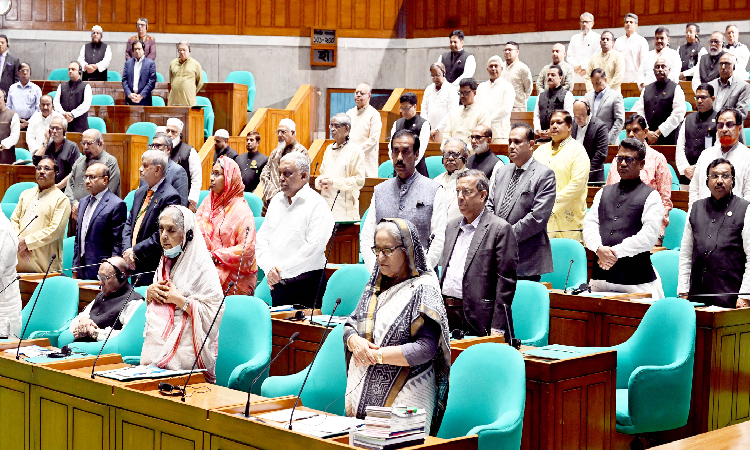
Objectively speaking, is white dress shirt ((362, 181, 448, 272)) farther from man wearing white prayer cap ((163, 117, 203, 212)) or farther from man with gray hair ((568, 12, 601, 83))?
man with gray hair ((568, 12, 601, 83))

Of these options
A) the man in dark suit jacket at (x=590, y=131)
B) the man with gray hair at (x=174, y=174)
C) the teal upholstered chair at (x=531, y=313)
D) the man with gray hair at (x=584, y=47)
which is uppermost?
the man with gray hair at (x=584, y=47)

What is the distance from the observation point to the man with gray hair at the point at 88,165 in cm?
646

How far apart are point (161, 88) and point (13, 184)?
2.29 m

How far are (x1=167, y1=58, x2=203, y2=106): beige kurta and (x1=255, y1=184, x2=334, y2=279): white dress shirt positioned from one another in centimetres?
525

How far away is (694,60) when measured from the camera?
30.3 feet

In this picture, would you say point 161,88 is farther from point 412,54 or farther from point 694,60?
point 694,60

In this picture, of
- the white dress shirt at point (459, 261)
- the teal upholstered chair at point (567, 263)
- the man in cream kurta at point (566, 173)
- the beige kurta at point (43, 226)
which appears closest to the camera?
the white dress shirt at point (459, 261)

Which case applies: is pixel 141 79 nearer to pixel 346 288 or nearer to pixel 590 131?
pixel 590 131

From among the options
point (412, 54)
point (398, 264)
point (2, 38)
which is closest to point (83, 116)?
point (2, 38)

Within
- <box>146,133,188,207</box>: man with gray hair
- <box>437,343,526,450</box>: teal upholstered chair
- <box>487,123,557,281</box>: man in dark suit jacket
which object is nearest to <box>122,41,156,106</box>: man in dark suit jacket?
<box>146,133,188,207</box>: man with gray hair

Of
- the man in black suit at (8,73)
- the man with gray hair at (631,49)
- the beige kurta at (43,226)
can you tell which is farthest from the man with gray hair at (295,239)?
the man in black suit at (8,73)

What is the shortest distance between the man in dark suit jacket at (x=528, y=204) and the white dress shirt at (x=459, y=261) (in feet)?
2.00

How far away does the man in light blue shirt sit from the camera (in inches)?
364

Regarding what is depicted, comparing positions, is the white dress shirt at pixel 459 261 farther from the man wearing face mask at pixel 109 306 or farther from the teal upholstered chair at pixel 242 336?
the man wearing face mask at pixel 109 306
